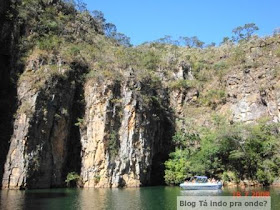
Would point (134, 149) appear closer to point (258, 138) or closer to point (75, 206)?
point (258, 138)

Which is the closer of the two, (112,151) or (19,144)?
(19,144)

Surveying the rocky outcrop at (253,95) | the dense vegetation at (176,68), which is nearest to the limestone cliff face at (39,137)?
the dense vegetation at (176,68)

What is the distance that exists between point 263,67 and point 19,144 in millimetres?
41275

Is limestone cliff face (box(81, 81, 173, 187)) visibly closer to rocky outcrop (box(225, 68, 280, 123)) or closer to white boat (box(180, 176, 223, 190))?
white boat (box(180, 176, 223, 190))

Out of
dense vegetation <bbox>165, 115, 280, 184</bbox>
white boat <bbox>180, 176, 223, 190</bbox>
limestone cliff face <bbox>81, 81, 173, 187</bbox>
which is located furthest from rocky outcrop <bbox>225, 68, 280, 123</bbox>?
white boat <bbox>180, 176, 223, 190</bbox>

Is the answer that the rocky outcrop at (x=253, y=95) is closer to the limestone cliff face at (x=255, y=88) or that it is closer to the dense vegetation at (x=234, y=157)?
the limestone cliff face at (x=255, y=88)

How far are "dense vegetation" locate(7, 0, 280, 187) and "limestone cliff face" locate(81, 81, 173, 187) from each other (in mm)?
1505

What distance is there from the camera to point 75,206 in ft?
84.7

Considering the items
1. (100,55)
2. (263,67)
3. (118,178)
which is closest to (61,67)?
(100,55)

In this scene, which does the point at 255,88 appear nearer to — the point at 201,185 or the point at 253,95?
the point at 253,95

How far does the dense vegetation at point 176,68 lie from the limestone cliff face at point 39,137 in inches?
59.6

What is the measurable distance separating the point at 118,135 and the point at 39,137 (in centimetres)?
1085

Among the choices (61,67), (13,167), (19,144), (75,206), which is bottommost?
(75,206)

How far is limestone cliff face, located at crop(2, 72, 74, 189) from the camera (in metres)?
42.4
